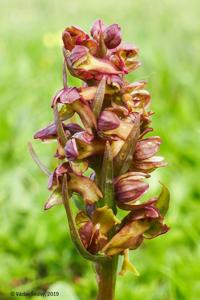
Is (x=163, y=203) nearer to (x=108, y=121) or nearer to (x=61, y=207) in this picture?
(x=108, y=121)

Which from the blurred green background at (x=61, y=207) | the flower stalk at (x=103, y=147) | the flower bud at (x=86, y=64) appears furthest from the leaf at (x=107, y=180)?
the blurred green background at (x=61, y=207)

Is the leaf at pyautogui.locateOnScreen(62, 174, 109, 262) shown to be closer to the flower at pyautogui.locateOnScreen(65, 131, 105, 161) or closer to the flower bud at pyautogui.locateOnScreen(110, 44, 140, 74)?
the flower at pyautogui.locateOnScreen(65, 131, 105, 161)

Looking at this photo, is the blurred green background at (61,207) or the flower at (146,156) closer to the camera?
the flower at (146,156)

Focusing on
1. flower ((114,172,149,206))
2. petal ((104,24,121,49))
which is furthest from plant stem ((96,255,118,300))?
petal ((104,24,121,49))

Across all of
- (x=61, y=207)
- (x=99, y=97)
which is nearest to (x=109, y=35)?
(x=99, y=97)

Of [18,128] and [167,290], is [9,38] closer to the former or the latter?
[18,128]

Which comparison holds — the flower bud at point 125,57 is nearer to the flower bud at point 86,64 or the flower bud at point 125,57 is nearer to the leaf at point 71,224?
the flower bud at point 86,64
